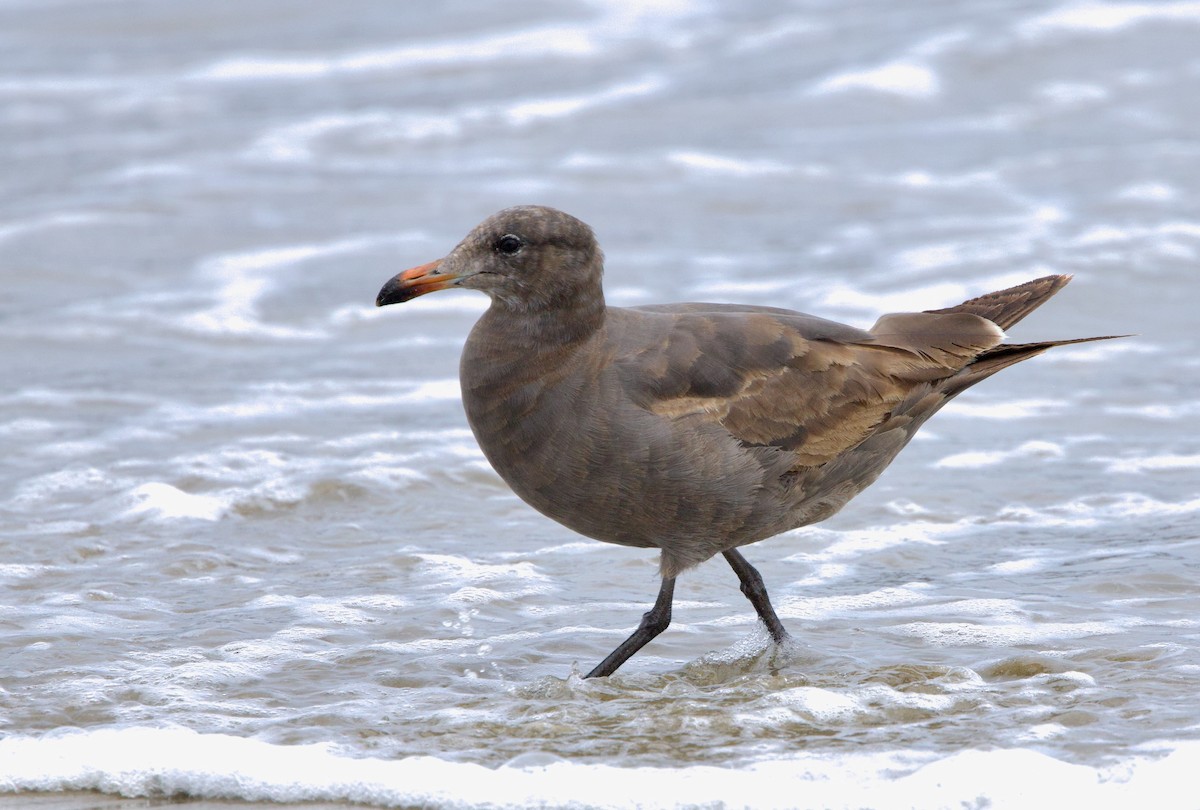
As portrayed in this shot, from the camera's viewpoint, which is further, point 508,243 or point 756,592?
point 756,592

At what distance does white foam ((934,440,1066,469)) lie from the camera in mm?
8539

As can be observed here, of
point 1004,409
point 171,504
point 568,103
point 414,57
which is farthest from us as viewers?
point 414,57

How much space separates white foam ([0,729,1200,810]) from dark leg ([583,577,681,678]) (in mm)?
859

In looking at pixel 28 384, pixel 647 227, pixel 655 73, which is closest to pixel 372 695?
pixel 28 384

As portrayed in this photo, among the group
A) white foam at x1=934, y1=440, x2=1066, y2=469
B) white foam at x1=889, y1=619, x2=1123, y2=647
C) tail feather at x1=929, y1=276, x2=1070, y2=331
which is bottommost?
white foam at x1=889, y1=619, x2=1123, y2=647

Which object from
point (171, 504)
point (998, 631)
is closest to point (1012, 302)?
point (998, 631)

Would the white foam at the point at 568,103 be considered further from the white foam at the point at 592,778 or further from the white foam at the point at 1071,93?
the white foam at the point at 592,778

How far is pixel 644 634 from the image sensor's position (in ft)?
19.5

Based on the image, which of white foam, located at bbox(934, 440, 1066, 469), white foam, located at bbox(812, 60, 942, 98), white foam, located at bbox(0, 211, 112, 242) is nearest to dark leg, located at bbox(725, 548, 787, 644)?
white foam, located at bbox(934, 440, 1066, 469)

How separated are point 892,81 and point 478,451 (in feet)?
29.4

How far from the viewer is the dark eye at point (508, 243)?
593cm

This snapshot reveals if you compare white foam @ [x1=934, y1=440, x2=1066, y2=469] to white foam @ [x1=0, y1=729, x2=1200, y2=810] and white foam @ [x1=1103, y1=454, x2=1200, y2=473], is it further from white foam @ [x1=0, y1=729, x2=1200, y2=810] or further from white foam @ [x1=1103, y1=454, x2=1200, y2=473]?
white foam @ [x1=0, y1=729, x2=1200, y2=810]

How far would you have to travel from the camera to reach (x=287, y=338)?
10.7 metres

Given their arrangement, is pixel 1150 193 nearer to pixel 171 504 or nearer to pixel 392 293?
pixel 171 504
